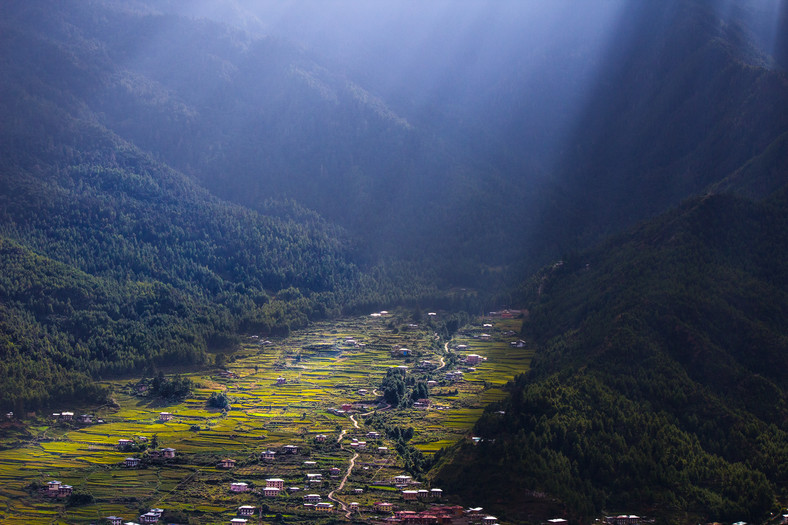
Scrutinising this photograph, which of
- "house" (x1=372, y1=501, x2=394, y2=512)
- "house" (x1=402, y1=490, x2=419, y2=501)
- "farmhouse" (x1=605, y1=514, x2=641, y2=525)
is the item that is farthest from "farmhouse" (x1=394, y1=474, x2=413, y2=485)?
"farmhouse" (x1=605, y1=514, x2=641, y2=525)

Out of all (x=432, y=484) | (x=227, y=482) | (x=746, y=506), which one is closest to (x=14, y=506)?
(x=227, y=482)

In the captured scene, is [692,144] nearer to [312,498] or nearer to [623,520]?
[623,520]

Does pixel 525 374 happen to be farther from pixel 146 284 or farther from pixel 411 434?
pixel 146 284

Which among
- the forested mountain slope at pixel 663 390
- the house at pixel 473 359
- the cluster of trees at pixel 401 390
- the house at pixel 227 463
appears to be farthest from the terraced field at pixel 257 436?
the forested mountain slope at pixel 663 390

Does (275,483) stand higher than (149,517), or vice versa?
(275,483)

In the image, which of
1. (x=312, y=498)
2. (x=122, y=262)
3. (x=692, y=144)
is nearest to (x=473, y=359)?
(x=312, y=498)

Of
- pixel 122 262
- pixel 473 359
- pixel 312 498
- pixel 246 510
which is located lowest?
pixel 246 510
